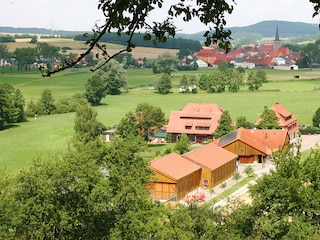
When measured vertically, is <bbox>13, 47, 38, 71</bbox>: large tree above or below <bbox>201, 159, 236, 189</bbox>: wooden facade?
above

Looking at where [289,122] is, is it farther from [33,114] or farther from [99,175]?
[99,175]

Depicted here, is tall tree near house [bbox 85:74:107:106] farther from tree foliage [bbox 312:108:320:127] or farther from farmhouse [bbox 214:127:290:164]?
farmhouse [bbox 214:127:290:164]

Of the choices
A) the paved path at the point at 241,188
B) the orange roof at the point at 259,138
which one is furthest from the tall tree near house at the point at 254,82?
the orange roof at the point at 259,138

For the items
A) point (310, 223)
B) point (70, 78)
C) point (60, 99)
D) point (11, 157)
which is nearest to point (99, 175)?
point (310, 223)

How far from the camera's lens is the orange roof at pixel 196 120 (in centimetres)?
4984

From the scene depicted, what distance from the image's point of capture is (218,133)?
4678 centimetres

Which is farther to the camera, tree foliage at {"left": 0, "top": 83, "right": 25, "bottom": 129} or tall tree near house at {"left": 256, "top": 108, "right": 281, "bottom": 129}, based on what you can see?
tree foliage at {"left": 0, "top": 83, "right": 25, "bottom": 129}

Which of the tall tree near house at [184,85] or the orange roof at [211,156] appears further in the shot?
the tall tree near house at [184,85]

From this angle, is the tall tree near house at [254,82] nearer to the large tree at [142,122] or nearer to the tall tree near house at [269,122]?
the tall tree near house at [269,122]

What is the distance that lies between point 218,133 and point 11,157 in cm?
1590

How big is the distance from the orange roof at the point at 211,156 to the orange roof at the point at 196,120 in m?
10.6

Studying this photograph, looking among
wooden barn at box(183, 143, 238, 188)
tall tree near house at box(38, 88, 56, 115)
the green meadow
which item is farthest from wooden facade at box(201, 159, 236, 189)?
tall tree near house at box(38, 88, 56, 115)

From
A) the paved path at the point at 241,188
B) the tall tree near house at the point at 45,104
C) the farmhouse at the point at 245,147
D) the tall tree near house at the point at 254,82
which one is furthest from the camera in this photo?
the tall tree near house at the point at 254,82

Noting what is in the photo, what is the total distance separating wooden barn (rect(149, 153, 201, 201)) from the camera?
101ft
